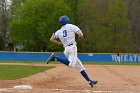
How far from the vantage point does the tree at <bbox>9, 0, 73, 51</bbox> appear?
63750 millimetres

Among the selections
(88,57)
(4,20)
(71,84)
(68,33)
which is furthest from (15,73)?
(4,20)

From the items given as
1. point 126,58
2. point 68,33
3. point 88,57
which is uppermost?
point 68,33

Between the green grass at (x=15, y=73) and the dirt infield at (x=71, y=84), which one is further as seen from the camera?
the green grass at (x=15, y=73)

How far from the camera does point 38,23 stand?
64062mm

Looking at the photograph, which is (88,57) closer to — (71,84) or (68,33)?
(71,84)

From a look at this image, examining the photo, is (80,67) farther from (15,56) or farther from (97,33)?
(97,33)

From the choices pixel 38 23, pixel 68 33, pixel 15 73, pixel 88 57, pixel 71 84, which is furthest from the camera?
pixel 38 23

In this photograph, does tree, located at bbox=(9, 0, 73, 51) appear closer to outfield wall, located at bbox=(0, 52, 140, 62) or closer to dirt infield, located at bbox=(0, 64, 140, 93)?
outfield wall, located at bbox=(0, 52, 140, 62)

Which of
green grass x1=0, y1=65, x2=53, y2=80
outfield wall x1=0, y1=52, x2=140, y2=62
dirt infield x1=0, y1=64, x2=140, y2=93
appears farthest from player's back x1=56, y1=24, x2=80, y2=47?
outfield wall x1=0, y1=52, x2=140, y2=62

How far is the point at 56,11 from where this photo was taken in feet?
209

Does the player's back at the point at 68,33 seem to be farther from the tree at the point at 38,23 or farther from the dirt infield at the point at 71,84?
the tree at the point at 38,23

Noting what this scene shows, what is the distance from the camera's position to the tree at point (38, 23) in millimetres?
63750

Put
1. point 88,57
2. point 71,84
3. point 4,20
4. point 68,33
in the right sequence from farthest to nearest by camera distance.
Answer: point 4,20
point 88,57
point 71,84
point 68,33

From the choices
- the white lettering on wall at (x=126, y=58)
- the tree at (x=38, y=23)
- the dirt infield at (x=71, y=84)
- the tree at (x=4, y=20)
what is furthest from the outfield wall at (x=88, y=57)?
the tree at (x=4, y=20)
